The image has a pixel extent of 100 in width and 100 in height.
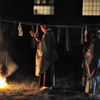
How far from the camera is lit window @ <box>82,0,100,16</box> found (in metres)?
13.3

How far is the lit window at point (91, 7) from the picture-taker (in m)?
13.3

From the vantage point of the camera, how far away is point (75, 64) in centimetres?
1368

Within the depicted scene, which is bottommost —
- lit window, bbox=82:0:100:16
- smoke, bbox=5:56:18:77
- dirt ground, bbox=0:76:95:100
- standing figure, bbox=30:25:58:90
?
dirt ground, bbox=0:76:95:100

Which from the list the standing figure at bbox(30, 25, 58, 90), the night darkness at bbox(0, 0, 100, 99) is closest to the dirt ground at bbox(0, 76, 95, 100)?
the standing figure at bbox(30, 25, 58, 90)

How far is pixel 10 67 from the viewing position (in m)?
13.5

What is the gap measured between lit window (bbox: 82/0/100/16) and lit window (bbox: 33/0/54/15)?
189 cm

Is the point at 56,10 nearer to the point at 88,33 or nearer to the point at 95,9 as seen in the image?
the point at 95,9

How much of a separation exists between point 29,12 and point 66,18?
2142 millimetres

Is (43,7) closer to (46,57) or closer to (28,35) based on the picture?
(28,35)

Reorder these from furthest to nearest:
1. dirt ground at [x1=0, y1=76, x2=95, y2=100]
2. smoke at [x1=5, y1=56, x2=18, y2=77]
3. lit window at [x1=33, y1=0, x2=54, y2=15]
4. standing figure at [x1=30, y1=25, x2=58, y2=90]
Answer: lit window at [x1=33, y1=0, x2=54, y2=15] → smoke at [x1=5, y1=56, x2=18, y2=77] → standing figure at [x1=30, y1=25, x2=58, y2=90] → dirt ground at [x1=0, y1=76, x2=95, y2=100]

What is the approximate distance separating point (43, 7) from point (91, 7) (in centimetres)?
277

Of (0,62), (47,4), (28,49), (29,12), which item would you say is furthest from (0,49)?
(47,4)

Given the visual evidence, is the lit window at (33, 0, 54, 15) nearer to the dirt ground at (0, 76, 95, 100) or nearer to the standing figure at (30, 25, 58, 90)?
the standing figure at (30, 25, 58, 90)

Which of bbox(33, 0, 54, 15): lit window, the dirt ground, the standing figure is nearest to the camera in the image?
the dirt ground
